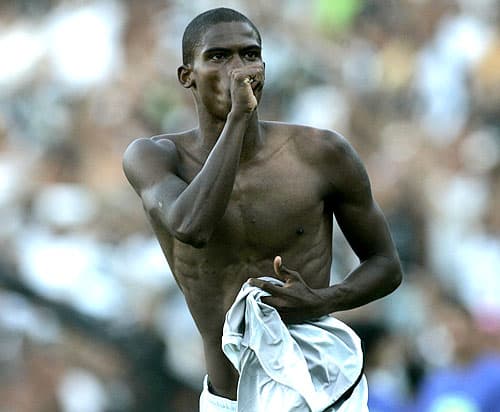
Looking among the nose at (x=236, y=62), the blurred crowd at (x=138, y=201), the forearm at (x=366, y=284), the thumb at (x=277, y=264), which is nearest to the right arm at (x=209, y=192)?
the nose at (x=236, y=62)

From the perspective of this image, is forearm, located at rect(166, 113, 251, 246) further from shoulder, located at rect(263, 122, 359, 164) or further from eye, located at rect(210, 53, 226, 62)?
shoulder, located at rect(263, 122, 359, 164)

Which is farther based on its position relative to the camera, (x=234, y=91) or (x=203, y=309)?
(x=203, y=309)

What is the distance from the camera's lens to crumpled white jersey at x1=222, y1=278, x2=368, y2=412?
4.20 meters

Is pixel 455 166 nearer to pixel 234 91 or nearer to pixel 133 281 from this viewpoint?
pixel 133 281

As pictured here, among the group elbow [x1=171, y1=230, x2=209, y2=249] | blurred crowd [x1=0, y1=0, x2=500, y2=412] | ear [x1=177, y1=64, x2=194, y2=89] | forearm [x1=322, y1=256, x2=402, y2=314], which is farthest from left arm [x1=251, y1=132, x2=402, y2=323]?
blurred crowd [x1=0, y1=0, x2=500, y2=412]

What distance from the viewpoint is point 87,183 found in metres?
9.26

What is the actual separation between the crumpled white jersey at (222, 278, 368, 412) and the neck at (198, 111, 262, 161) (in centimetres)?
45

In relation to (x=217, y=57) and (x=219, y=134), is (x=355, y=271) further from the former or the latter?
(x=217, y=57)

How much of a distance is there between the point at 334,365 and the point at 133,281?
174 inches

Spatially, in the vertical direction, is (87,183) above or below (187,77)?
below

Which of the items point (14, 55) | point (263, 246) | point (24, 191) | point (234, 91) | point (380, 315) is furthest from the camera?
point (14, 55)

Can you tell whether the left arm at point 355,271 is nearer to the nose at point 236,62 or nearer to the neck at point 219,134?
the neck at point 219,134

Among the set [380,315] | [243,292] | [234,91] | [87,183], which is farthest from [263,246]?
[87,183]

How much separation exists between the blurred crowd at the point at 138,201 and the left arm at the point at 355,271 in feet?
9.80
